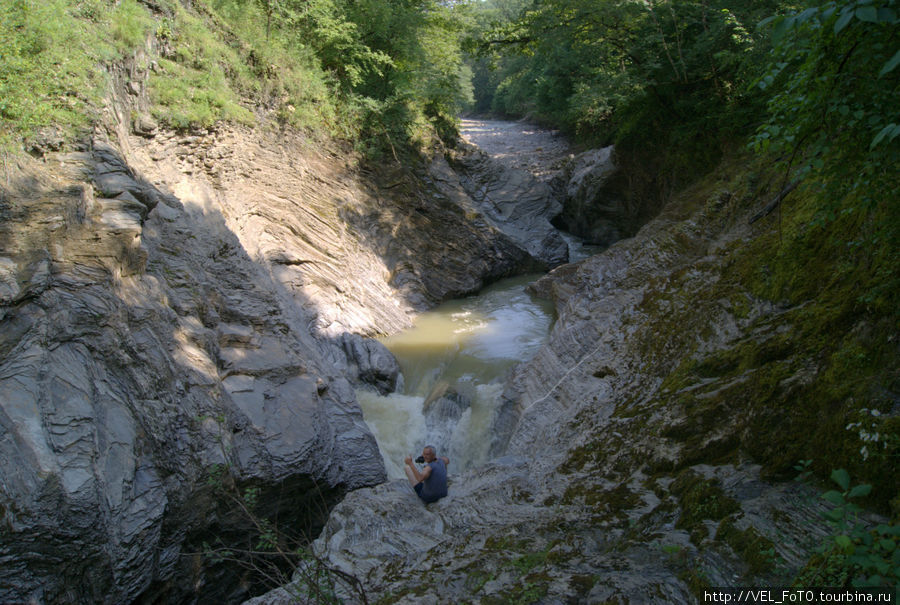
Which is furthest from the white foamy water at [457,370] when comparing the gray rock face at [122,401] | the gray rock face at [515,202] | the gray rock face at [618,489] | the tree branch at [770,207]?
the tree branch at [770,207]

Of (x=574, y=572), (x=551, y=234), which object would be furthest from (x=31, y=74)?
(x=551, y=234)

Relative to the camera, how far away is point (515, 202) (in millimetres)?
17812

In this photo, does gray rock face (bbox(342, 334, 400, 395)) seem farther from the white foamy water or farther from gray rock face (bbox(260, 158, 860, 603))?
gray rock face (bbox(260, 158, 860, 603))

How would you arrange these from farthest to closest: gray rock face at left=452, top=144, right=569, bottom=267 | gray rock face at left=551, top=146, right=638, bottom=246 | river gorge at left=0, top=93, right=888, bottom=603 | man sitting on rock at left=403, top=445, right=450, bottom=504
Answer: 1. gray rock face at left=452, top=144, right=569, bottom=267
2. gray rock face at left=551, top=146, right=638, bottom=246
3. man sitting on rock at left=403, top=445, right=450, bottom=504
4. river gorge at left=0, top=93, right=888, bottom=603

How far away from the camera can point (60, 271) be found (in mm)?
5227

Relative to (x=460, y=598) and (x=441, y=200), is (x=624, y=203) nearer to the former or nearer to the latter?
(x=441, y=200)

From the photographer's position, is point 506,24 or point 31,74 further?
point 506,24

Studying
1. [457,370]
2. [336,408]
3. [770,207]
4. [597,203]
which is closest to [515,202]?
[597,203]

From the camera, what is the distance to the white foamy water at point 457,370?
340 inches

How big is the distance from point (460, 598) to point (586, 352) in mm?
4937

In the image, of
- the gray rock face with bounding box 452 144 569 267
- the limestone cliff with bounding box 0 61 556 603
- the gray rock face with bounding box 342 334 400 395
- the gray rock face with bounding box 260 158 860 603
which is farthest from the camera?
the gray rock face with bounding box 452 144 569 267

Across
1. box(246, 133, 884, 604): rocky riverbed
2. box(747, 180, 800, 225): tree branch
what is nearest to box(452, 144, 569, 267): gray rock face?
box(246, 133, 884, 604): rocky riverbed

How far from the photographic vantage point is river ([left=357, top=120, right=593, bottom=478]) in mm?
8648

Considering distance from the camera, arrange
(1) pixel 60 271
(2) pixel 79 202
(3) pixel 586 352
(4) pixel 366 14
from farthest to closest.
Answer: (4) pixel 366 14
(3) pixel 586 352
(2) pixel 79 202
(1) pixel 60 271
